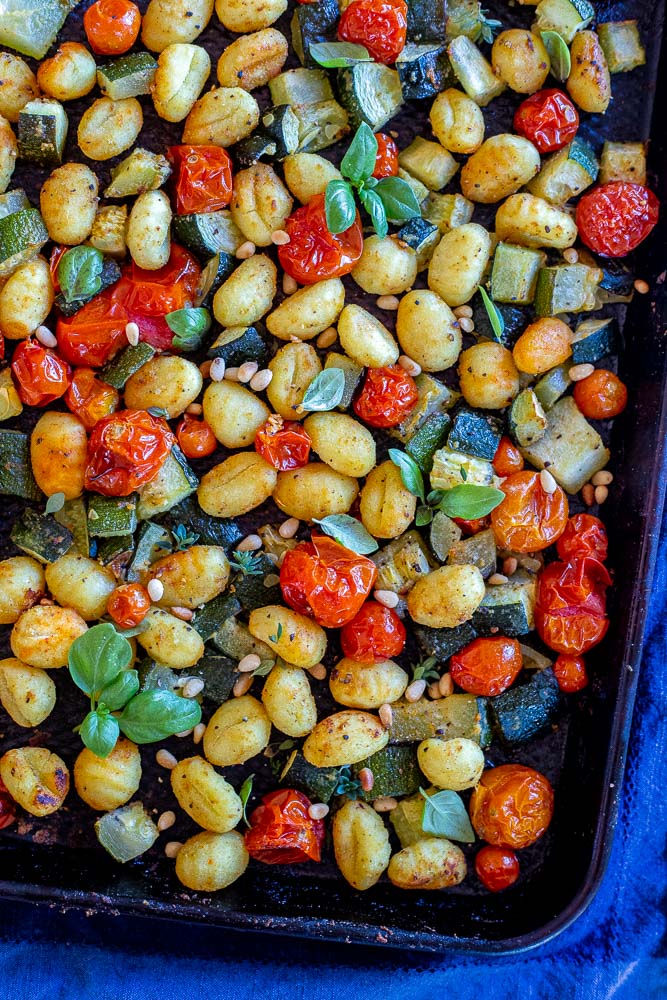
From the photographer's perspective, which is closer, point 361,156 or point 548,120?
point 361,156

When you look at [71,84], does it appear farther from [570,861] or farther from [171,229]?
[570,861]

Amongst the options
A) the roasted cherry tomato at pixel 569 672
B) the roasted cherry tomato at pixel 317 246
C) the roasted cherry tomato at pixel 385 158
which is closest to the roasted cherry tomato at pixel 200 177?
the roasted cherry tomato at pixel 317 246

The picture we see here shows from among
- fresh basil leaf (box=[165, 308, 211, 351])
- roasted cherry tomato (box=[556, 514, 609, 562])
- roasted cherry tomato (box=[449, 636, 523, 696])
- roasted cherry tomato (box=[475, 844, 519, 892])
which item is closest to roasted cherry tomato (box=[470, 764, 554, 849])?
roasted cherry tomato (box=[475, 844, 519, 892])

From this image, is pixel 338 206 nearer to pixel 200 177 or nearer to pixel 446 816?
pixel 200 177

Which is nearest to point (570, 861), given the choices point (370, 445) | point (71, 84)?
point (370, 445)

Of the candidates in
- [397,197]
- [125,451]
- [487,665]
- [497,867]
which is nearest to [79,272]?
[125,451]

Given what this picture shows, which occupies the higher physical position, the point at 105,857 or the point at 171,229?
the point at 171,229

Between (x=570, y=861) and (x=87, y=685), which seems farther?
(x=570, y=861)
